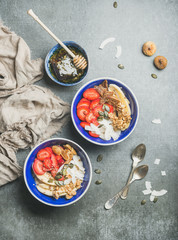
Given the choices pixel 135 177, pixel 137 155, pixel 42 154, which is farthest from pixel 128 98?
pixel 42 154

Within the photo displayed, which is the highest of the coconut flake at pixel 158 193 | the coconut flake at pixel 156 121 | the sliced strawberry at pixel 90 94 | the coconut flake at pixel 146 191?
the sliced strawberry at pixel 90 94

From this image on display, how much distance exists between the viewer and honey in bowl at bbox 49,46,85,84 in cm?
181

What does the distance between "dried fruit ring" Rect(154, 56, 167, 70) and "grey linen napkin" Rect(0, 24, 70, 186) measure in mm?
865

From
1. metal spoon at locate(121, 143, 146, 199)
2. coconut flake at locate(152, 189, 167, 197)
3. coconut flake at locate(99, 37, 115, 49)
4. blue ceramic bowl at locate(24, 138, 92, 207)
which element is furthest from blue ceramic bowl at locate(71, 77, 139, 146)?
coconut flake at locate(152, 189, 167, 197)

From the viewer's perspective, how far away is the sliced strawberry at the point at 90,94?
1750 mm

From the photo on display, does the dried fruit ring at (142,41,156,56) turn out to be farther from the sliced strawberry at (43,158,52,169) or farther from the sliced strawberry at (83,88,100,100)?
the sliced strawberry at (43,158,52,169)

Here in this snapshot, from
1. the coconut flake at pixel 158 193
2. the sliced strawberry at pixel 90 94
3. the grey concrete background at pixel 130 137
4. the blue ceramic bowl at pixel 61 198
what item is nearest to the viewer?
the blue ceramic bowl at pixel 61 198

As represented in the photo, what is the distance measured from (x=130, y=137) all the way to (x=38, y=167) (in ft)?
2.57

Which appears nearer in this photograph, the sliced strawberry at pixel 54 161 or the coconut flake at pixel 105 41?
the sliced strawberry at pixel 54 161

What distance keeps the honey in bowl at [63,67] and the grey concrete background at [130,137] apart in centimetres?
11

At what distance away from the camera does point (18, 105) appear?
5.90 ft

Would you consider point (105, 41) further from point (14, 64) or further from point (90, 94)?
point (14, 64)

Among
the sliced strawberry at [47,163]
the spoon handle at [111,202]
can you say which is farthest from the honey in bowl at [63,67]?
the spoon handle at [111,202]

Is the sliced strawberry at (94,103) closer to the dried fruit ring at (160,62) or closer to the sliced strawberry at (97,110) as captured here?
the sliced strawberry at (97,110)
